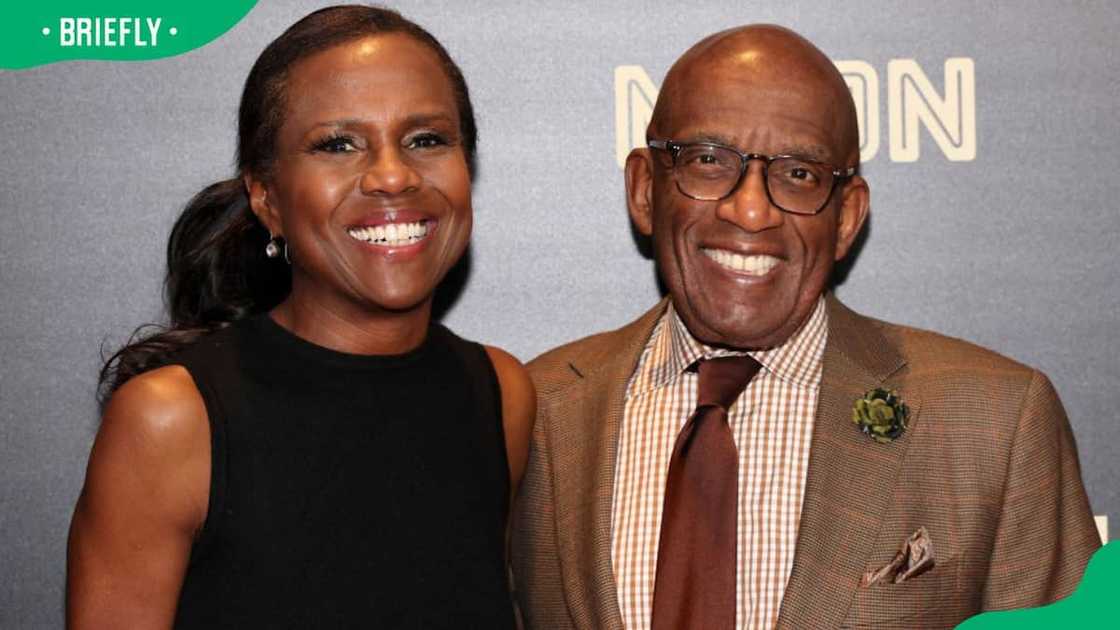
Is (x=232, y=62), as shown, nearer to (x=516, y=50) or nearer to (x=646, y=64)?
(x=516, y=50)

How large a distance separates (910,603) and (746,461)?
1.10 ft

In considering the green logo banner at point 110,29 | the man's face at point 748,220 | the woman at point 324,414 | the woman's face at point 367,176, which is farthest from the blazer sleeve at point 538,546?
the green logo banner at point 110,29

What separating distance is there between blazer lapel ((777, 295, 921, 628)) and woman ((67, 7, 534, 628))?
1.58 ft

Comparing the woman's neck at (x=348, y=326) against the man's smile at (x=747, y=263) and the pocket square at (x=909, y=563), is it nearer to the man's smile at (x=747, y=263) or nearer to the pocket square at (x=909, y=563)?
the man's smile at (x=747, y=263)

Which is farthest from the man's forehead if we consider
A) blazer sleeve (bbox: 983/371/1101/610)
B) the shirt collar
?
blazer sleeve (bbox: 983/371/1101/610)

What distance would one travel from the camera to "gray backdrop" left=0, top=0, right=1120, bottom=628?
267 centimetres

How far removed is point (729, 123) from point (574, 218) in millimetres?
614

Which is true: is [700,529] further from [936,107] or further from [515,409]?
[936,107]

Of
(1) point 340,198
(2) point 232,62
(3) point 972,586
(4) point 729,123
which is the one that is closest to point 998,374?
(3) point 972,586

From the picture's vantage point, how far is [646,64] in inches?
106

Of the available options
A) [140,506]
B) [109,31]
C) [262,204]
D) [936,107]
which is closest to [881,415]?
[936,107]

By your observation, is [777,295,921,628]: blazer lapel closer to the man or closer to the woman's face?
the man

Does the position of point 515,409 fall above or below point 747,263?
below

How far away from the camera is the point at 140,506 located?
1818mm
